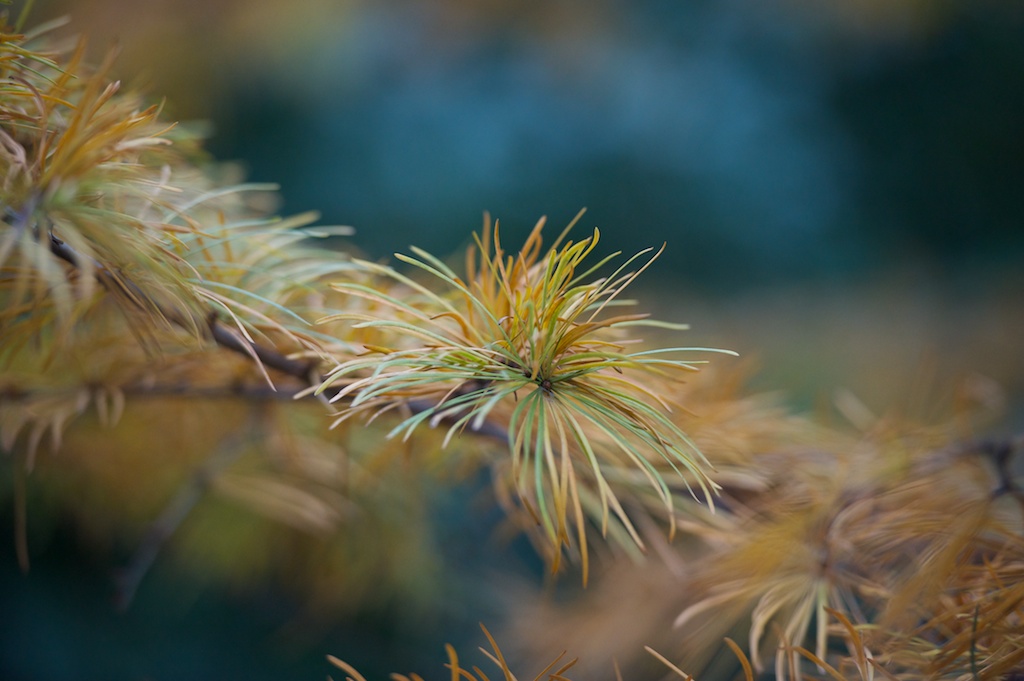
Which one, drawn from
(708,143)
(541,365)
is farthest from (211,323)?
(708,143)

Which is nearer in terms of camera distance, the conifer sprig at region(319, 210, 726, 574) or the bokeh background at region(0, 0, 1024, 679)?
the conifer sprig at region(319, 210, 726, 574)

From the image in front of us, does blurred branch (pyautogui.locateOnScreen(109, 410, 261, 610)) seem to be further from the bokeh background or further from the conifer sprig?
the bokeh background

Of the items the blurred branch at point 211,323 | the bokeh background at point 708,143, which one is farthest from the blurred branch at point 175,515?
the bokeh background at point 708,143

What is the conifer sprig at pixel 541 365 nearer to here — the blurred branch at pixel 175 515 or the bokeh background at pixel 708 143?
the blurred branch at pixel 175 515

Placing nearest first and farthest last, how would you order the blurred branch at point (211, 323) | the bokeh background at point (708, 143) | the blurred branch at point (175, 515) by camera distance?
the blurred branch at point (211, 323), the blurred branch at point (175, 515), the bokeh background at point (708, 143)

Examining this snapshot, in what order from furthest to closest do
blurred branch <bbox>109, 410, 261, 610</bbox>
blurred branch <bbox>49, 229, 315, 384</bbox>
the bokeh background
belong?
1. the bokeh background
2. blurred branch <bbox>109, 410, 261, 610</bbox>
3. blurred branch <bbox>49, 229, 315, 384</bbox>

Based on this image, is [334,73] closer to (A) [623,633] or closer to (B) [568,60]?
(B) [568,60]

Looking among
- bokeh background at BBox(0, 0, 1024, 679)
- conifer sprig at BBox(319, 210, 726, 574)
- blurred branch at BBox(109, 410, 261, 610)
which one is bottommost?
blurred branch at BBox(109, 410, 261, 610)

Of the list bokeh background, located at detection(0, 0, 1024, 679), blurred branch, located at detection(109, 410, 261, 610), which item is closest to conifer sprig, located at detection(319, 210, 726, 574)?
blurred branch, located at detection(109, 410, 261, 610)
